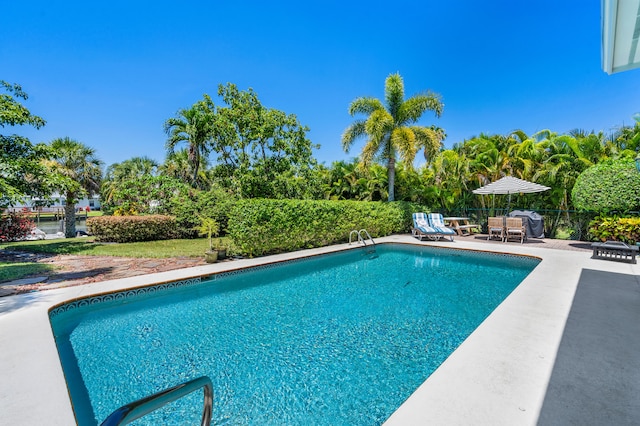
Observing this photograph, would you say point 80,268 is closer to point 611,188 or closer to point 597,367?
point 597,367

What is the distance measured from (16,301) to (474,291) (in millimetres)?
9951

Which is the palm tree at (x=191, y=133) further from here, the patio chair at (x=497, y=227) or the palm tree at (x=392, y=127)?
the patio chair at (x=497, y=227)

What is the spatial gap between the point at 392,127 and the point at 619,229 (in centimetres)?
1049

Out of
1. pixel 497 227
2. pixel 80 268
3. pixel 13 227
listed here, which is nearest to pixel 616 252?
pixel 497 227

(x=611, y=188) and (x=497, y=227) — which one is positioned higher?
(x=611, y=188)

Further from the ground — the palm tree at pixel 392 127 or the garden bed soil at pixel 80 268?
the palm tree at pixel 392 127

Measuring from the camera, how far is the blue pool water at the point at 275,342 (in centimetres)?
320

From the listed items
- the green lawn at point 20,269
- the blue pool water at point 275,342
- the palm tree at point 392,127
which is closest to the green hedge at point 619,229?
the blue pool water at point 275,342

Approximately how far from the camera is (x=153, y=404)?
1462 millimetres

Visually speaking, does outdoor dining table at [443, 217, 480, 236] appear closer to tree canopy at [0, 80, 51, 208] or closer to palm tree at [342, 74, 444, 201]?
palm tree at [342, 74, 444, 201]

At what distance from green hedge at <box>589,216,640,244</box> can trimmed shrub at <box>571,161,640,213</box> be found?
479mm

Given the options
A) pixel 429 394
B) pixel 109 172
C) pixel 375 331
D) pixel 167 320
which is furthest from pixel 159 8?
pixel 109 172

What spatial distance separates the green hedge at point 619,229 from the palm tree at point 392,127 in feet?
25.2

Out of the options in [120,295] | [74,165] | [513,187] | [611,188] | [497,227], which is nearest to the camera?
[120,295]
